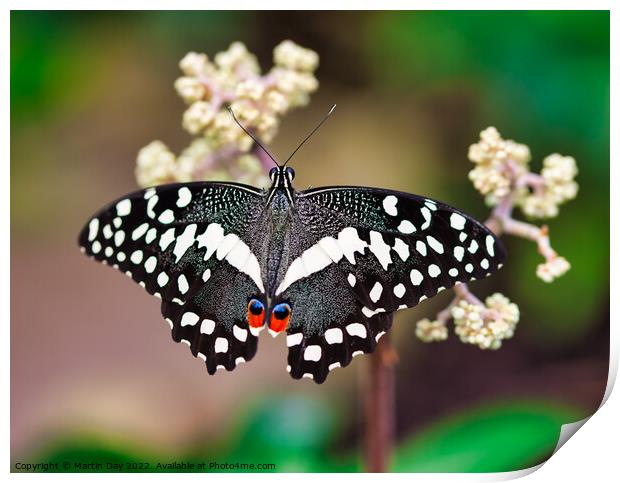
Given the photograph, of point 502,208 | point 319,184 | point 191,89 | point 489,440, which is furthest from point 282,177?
point 489,440

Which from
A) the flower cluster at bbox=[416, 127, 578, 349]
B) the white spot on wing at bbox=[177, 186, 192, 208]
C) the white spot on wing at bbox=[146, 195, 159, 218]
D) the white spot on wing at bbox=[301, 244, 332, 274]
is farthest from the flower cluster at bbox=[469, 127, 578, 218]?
the white spot on wing at bbox=[146, 195, 159, 218]

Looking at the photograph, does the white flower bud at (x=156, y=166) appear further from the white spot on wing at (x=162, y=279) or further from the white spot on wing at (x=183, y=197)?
the white spot on wing at (x=162, y=279)

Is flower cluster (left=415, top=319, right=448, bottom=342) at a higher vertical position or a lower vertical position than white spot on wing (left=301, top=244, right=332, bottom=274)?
lower

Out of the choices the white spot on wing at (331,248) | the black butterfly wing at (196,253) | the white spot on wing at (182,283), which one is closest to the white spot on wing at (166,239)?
the black butterfly wing at (196,253)

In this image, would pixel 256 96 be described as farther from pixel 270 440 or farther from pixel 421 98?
pixel 270 440

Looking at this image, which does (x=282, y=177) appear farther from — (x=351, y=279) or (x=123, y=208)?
(x=123, y=208)

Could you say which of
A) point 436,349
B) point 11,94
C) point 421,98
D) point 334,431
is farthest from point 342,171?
point 11,94

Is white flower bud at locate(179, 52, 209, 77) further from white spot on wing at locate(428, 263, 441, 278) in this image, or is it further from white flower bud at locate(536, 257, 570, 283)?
white flower bud at locate(536, 257, 570, 283)
